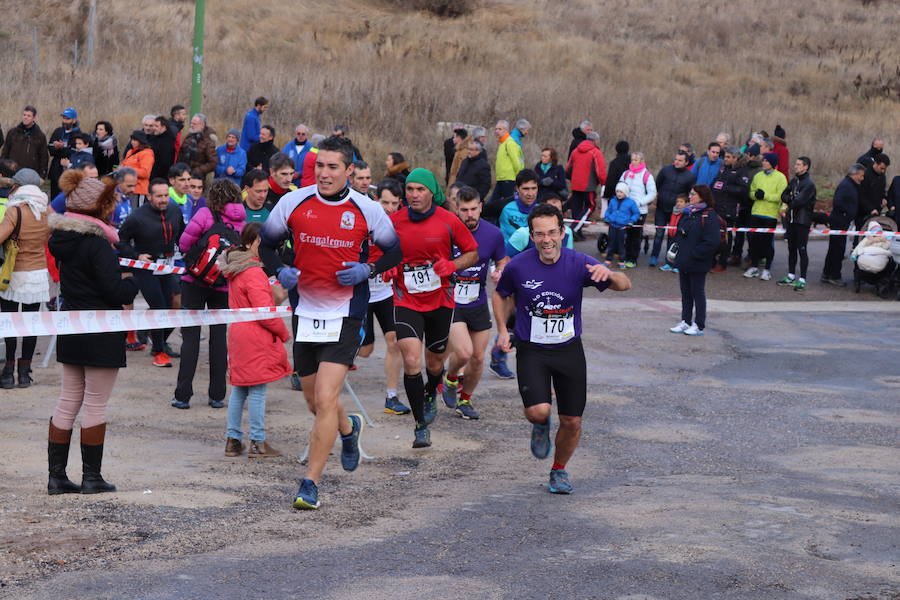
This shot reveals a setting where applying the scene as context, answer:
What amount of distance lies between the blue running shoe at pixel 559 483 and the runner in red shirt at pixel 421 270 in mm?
1613

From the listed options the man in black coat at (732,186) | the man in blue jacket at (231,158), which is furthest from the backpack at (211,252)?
the man in black coat at (732,186)

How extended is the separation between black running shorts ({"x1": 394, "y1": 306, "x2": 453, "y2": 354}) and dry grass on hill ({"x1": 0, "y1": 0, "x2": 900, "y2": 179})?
57.7 ft

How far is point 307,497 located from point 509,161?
13714 millimetres

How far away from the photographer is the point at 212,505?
7.06 m

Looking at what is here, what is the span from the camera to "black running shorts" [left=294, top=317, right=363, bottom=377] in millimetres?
7230

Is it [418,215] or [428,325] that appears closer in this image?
[418,215]

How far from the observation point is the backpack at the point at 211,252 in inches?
390

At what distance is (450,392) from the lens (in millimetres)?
10664

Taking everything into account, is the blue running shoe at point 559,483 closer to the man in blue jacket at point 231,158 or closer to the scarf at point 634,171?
the scarf at point 634,171

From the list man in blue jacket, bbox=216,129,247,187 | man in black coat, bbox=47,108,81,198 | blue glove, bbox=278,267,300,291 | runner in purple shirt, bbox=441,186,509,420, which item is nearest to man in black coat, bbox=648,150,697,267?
man in blue jacket, bbox=216,129,247,187

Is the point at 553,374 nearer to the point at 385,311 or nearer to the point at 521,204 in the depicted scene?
the point at 385,311

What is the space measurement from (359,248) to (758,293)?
12281mm

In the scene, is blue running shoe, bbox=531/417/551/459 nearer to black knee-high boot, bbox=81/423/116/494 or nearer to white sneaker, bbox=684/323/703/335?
black knee-high boot, bbox=81/423/116/494

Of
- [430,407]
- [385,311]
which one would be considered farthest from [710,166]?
[430,407]
